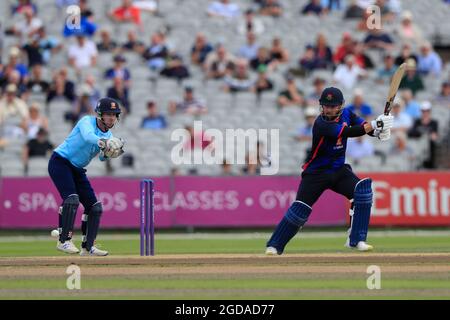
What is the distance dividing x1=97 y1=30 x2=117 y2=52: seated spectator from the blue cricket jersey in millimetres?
11534

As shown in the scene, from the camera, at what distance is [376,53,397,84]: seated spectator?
23.0 metres

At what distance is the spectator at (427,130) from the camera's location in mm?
21234

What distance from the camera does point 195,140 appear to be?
2039 centimetres

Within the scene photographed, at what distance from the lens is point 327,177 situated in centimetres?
1233

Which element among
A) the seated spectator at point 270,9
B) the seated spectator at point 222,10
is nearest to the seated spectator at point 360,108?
the seated spectator at point 270,9

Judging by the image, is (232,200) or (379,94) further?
(379,94)

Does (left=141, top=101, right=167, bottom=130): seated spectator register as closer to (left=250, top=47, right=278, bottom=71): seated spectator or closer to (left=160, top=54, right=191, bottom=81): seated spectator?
(left=160, top=54, right=191, bottom=81): seated spectator

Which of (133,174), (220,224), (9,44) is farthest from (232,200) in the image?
(9,44)

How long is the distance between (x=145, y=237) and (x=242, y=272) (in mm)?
1903

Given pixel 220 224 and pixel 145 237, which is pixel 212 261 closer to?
pixel 145 237

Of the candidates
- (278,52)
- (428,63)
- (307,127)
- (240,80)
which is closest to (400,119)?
(307,127)

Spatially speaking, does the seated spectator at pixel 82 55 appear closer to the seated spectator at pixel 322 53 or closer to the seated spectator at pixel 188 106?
the seated spectator at pixel 188 106

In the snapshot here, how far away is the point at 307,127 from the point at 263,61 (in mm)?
2408
